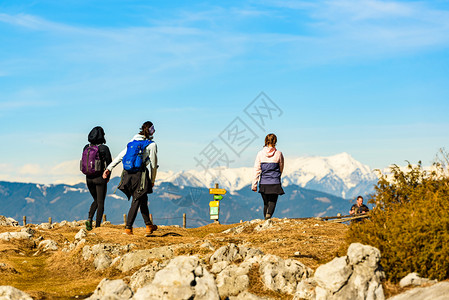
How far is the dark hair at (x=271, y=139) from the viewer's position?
1633 centimetres

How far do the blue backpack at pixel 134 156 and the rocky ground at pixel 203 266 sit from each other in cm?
181

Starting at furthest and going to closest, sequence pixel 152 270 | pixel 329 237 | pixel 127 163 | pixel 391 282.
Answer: pixel 127 163, pixel 329 237, pixel 152 270, pixel 391 282

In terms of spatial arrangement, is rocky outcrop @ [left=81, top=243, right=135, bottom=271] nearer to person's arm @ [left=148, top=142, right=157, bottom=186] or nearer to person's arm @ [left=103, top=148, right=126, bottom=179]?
person's arm @ [left=148, top=142, right=157, bottom=186]

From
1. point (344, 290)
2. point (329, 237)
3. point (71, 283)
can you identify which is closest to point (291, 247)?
point (329, 237)

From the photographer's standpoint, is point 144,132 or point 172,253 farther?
point 144,132

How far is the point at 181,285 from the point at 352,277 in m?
2.60

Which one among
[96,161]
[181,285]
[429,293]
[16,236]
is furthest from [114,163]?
[429,293]

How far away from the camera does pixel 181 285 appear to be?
7.63 metres

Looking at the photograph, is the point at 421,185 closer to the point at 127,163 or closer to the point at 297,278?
the point at 297,278

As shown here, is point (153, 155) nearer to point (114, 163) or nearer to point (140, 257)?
point (114, 163)

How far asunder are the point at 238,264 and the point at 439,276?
3389 mm

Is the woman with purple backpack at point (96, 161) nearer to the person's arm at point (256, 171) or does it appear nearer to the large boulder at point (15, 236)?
the large boulder at point (15, 236)

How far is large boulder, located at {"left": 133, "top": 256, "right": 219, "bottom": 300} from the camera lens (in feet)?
24.9

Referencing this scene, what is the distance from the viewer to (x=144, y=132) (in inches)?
582
